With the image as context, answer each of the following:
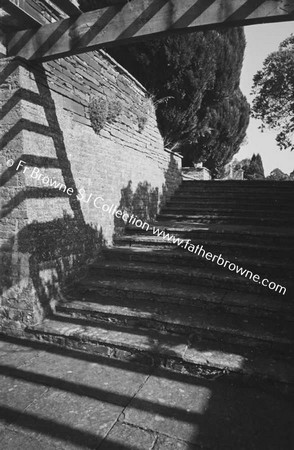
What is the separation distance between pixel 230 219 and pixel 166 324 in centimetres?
341

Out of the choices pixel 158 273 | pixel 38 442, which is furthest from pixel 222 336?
pixel 38 442

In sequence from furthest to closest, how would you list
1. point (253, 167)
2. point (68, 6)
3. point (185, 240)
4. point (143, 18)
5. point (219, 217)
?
point (253, 167) → point (219, 217) → point (185, 240) → point (68, 6) → point (143, 18)

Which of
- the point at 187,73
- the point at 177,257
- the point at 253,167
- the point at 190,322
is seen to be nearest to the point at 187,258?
the point at 177,257

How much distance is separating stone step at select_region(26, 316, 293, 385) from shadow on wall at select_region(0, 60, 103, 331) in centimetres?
38

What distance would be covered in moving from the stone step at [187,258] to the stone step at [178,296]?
513 mm

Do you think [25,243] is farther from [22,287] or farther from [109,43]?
[109,43]

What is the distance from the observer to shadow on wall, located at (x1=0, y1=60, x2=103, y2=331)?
12.1 feet

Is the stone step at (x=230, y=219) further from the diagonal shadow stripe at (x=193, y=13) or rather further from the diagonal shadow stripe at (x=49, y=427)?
the diagonal shadow stripe at (x=49, y=427)

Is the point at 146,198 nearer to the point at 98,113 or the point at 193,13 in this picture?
the point at 98,113

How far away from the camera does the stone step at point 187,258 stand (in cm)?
435

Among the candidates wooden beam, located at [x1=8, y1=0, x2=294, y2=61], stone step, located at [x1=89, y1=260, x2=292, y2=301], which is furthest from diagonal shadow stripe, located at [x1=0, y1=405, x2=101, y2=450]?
wooden beam, located at [x1=8, y1=0, x2=294, y2=61]

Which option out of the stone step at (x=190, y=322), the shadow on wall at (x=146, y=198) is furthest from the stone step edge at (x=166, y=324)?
the shadow on wall at (x=146, y=198)

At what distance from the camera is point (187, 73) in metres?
8.07

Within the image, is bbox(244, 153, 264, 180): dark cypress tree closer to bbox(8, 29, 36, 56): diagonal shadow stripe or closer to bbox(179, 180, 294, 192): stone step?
bbox(179, 180, 294, 192): stone step
